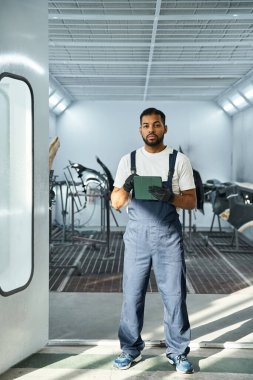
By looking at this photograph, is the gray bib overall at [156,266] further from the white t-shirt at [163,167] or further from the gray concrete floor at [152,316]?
the gray concrete floor at [152,316]

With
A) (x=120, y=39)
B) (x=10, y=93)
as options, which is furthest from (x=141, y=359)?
(x=120, y=39)

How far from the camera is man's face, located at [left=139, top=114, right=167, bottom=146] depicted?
3.04 meters

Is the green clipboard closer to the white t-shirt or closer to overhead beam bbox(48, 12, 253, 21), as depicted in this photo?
the white t-shirt

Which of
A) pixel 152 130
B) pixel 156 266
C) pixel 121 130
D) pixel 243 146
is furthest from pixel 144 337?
pixel 121 130

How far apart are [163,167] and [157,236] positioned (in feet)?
1.42

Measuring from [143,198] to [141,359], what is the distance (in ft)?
3.76

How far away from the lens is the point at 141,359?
3.33 m

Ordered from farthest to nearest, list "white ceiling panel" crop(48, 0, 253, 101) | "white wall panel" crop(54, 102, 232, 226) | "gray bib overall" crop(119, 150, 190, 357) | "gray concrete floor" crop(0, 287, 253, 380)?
"white wall panel" crop(54, 102, 232, 226), "white ceiling panel" crop(48, 0, 253, 101), "gray concrete floor" crop(0, 287, 253, 380), "gray bib overall" crop(119, 150, 190, 357)

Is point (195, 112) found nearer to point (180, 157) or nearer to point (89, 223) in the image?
point (89, 223)

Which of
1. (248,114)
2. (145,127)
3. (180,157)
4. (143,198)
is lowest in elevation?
(143,198)

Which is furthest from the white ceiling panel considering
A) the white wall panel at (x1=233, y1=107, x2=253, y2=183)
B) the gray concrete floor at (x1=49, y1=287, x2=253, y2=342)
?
the gray concrete floor at (x1=49, y1=287, x2=253, y2=342)

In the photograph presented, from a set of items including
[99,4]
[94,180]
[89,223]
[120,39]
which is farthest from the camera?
[89,223]

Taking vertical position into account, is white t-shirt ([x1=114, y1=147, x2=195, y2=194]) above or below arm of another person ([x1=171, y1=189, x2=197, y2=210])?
above

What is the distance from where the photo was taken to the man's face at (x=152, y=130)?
3.04 m
